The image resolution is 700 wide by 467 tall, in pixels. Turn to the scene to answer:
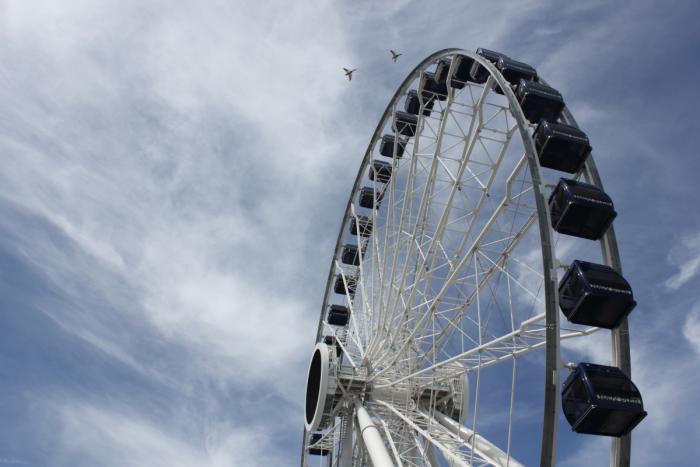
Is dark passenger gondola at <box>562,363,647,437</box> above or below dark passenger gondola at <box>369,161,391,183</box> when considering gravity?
below

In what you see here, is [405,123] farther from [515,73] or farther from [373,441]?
[373,441]

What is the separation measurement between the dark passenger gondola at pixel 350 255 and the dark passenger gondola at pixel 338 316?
226cm

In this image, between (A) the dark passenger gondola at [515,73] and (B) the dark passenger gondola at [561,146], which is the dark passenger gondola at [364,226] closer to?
(A) the dark passenger gondola at [515,73]

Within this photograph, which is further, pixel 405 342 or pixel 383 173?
pixel 383 173

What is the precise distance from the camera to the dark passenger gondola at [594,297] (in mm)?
9914

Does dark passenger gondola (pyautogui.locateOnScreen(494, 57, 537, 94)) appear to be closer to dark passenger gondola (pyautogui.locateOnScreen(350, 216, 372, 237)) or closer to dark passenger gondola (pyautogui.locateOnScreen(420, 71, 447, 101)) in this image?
dark passenger gondola (pyautogui.locateOnScreen(420, 71, 447, 101))

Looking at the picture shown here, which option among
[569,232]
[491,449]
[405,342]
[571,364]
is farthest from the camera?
[405,342]

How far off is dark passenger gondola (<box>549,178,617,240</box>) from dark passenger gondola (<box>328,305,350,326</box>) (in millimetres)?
16015

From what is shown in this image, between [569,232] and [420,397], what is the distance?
29.5ft

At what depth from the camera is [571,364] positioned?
380 inches

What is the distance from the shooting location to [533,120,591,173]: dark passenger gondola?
38.4 ft

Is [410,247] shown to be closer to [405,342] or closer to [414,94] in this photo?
[405,342]

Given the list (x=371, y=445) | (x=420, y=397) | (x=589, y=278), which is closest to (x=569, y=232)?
(x=589, y=278)

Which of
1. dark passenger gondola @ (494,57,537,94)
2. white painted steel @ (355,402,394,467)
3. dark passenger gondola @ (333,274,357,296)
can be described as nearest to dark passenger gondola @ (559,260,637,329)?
white painted steel @ (355,402,394,467)
